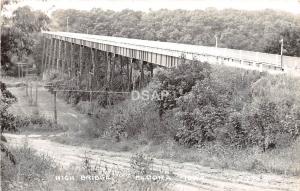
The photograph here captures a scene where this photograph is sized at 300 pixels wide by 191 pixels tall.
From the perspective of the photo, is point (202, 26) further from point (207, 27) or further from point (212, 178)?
point (212, 178)

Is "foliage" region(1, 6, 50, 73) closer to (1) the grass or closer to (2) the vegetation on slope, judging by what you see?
(1) the grass

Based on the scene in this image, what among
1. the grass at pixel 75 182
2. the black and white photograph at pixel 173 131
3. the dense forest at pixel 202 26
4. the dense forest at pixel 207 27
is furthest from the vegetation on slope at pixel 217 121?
the dense forest at pixel 202 26

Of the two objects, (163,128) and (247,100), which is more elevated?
(247,100)

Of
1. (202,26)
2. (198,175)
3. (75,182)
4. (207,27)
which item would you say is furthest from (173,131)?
(202,26)

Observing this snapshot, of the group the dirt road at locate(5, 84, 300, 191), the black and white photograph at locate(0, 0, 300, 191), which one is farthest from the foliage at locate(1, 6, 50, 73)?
the dirt road at locate(5, 84, 300, 191)

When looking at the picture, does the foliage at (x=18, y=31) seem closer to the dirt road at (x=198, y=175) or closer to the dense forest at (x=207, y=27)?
the dirt road at (x=198, y=175)

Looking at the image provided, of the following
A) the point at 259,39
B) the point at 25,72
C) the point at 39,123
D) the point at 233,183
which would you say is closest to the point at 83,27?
the point at 25,72

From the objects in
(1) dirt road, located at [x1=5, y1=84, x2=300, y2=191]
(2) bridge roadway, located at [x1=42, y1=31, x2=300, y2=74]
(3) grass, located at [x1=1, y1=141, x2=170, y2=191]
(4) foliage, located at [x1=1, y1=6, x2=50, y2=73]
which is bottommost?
(1) dirt road, located at [x1=5, y1=84, x2=300, y2=191]

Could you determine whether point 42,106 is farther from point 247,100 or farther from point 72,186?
point 72,186
